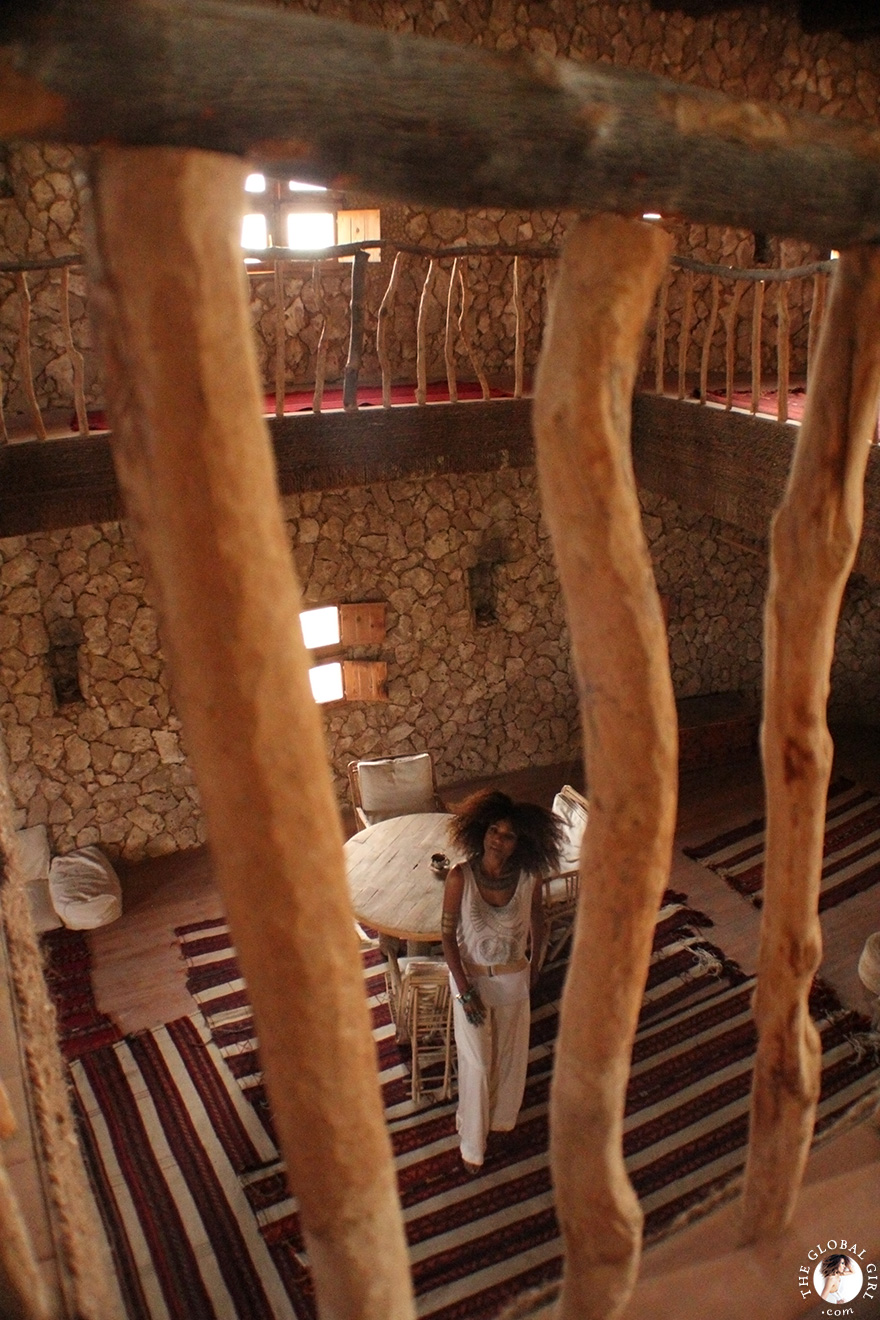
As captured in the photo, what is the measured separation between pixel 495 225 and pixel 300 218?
1457 millimetres

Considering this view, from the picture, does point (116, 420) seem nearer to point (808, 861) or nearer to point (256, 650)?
point (256, 650)

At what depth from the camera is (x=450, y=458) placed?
577 centimetres

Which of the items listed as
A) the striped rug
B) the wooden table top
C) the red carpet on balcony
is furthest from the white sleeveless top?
the red carpet on balcony

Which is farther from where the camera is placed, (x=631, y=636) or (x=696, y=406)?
(x=696, y=406)

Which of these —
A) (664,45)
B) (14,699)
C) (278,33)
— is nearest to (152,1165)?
(14,699)

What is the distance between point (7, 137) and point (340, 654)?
6431 millimetres

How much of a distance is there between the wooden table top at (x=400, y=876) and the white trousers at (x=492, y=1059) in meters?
0.44

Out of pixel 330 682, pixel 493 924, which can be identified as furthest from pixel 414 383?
pixel 493 924

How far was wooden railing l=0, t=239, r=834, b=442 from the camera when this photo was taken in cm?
446

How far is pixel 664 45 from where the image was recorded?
24.5ft

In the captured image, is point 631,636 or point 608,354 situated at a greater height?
point 608,354

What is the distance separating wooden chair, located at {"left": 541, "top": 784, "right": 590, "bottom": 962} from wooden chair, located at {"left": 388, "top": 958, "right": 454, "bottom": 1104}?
27.1 inches

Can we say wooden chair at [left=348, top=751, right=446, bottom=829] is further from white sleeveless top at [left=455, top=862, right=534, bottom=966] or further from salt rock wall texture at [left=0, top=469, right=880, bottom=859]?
white sleeveless top at [left=455, top=862, right=534, bottom=966]

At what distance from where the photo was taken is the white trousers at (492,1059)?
4.31 m
